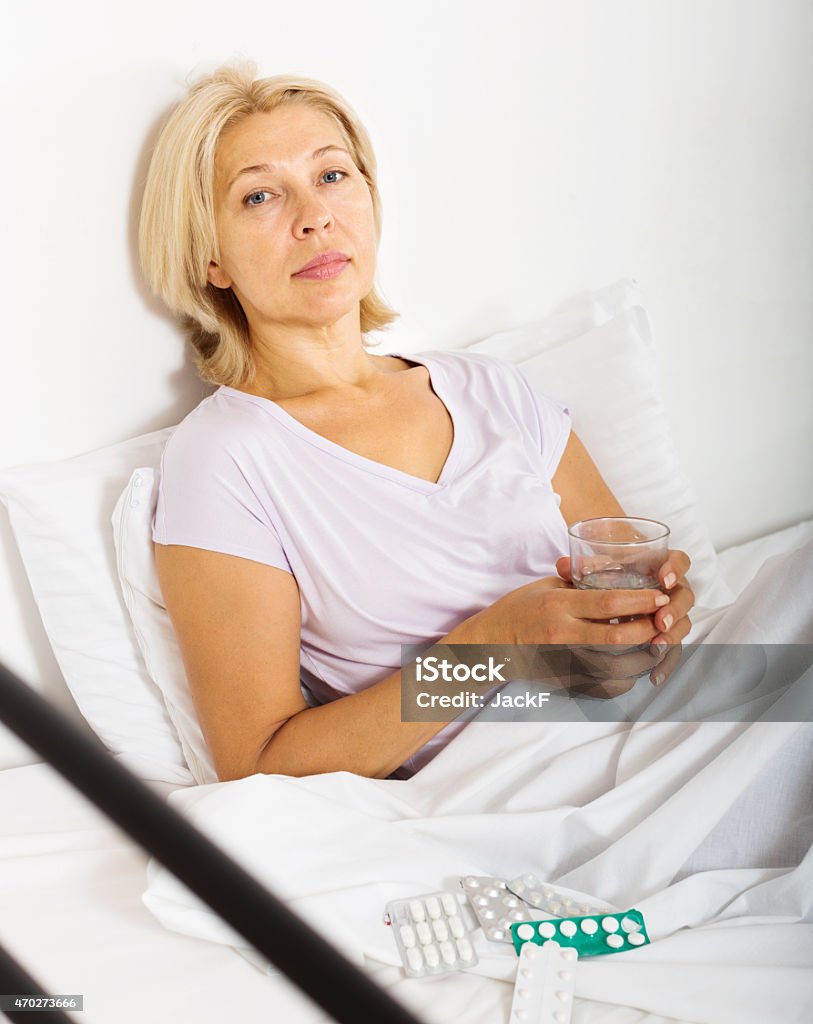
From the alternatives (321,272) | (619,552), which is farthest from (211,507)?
(619,552)

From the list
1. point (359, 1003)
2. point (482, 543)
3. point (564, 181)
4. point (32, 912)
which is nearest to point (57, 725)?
point (359, 1003)

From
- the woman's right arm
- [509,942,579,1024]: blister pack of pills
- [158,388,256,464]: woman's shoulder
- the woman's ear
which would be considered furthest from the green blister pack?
the woman's ear

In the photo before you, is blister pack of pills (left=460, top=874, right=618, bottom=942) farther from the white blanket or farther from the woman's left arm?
the woman's left arm

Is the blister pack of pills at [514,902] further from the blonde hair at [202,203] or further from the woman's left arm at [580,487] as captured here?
the blonde hair at [202,203]

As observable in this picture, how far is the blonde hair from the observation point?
120cm

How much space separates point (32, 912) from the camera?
3.28 ft

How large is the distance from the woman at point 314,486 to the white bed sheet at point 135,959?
6.8 inches

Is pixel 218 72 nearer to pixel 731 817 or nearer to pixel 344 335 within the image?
pixel 344 335

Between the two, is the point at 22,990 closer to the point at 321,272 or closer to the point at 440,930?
the point at 440,930

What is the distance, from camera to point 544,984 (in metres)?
0.87

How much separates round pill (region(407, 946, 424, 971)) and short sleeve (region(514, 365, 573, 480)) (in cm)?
67

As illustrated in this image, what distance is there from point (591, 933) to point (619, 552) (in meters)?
0.34

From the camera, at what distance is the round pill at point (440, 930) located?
90 cm

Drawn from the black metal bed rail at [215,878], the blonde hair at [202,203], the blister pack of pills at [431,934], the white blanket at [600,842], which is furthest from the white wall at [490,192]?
the black metal bed rail at [215,878]
